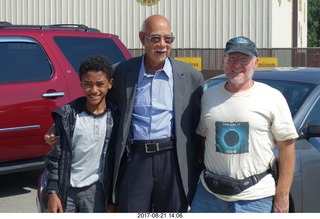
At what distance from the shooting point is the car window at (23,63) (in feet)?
19.9

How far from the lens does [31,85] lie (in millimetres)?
6074

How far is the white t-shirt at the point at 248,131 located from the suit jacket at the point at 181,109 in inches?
7.4

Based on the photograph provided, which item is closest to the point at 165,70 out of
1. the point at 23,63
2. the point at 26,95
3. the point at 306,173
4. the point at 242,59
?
the point at 242,59

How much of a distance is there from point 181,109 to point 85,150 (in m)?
0.61

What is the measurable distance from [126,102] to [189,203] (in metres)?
0.73

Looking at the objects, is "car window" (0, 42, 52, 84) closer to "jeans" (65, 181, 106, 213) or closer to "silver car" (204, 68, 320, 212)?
"silver car" (204, 68, 320, 212)

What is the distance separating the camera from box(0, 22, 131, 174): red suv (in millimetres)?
5879

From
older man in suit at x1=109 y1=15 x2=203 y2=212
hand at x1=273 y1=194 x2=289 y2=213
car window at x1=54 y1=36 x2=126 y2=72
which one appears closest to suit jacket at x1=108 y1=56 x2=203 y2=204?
older man in suit at x1=109 y1=15 x2=203 y2=212

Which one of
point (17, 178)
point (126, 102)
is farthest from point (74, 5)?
point (126, 102)

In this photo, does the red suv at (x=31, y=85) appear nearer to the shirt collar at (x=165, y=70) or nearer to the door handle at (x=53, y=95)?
the door handle at (x=53, y=95)

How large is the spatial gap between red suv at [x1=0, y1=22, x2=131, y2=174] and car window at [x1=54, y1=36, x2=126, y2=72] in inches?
0.5

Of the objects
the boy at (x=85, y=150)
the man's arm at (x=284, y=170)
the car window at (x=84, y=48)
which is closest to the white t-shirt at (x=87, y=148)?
the boy at (x=85, y=150)

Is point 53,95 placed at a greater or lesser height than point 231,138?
greater

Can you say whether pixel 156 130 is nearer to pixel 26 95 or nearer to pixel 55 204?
pixel 55 204
